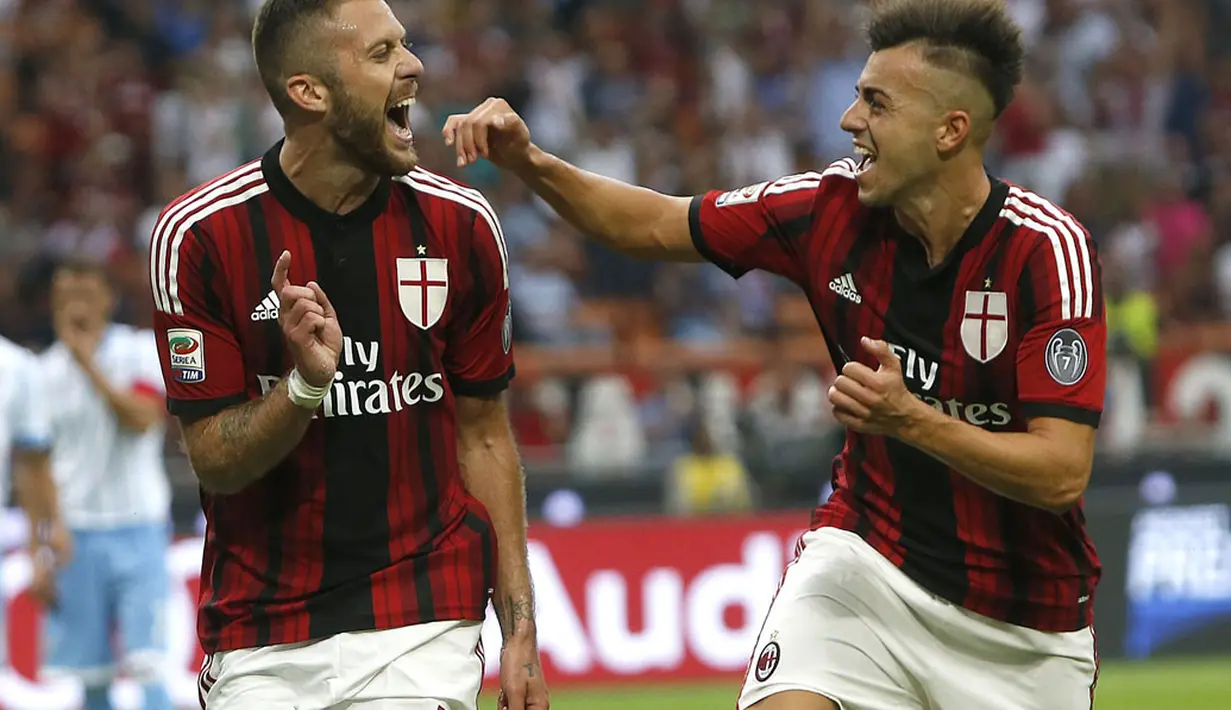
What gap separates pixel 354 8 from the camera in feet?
15.5

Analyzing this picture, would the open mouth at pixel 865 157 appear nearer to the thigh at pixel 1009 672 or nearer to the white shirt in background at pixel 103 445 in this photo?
the thigh at pixel 1009 672

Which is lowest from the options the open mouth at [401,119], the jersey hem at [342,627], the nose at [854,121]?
the jersey hem at [342,627]

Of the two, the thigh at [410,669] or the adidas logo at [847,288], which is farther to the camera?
the adidas logo at [847,288]

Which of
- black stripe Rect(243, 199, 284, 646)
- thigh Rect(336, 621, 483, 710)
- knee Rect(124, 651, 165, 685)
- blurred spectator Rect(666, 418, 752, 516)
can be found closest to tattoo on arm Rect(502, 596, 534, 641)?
thigh Rect(336, 621, 483, 710)

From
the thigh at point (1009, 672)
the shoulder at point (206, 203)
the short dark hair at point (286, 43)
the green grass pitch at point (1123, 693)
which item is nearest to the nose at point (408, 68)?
the short dark hair at point (286, 43)

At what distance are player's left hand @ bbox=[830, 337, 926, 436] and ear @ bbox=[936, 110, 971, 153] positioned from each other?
0.75 metres

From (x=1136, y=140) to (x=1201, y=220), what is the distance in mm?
1259

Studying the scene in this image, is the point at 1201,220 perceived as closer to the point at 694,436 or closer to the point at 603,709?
the point at 694,436

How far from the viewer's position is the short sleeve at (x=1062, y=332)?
16.0ft

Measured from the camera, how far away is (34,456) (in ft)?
30.0

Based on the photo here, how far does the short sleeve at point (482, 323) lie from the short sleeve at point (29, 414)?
484cm

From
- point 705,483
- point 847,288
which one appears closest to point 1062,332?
point 847,288

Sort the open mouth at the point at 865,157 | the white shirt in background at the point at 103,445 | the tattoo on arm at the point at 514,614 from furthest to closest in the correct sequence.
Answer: the white shirt in background at the point at 103,445 < the open mouth at the point at 865,157 < the tattoo on arm at the point at 514,614

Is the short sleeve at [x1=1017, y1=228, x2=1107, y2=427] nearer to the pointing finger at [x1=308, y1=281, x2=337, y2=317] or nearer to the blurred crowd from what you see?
the pointing finger at [x1=308, y1=281, x2=337, y2=317]
